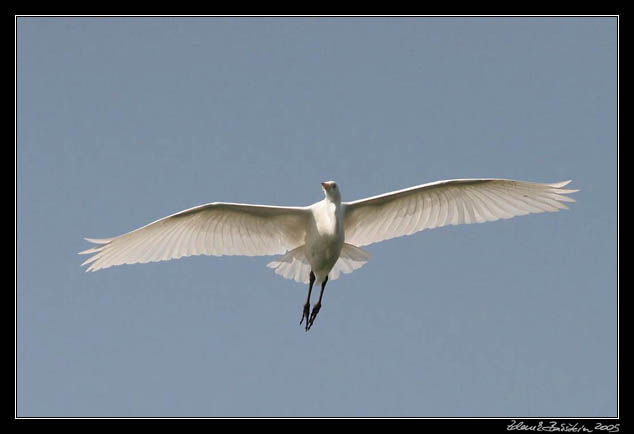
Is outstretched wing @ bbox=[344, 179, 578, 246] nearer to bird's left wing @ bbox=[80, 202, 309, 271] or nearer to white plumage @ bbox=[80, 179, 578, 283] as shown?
white plumage @ bbox=[80, 179, 578, 283]

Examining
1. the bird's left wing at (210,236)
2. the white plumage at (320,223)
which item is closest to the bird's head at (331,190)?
the white plumage at (320,223)

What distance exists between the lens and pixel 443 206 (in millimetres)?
18422

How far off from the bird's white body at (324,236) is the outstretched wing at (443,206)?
0.52 m

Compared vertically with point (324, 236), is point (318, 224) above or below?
above

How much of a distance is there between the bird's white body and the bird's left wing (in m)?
0.30

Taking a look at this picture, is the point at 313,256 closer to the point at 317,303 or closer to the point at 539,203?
the point at 317,303

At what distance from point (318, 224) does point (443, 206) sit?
2337 mm

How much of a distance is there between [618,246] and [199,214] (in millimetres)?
7167

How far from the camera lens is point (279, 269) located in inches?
730

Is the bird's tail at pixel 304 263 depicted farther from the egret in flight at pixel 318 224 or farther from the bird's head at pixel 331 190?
the bird's head at pixel 331 190

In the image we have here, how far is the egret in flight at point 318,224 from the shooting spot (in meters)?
17.9

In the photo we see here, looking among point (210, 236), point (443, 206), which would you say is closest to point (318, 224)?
point (210, 236)

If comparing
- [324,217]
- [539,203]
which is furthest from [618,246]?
[324,217]

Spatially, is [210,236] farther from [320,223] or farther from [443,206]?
[443,206]
